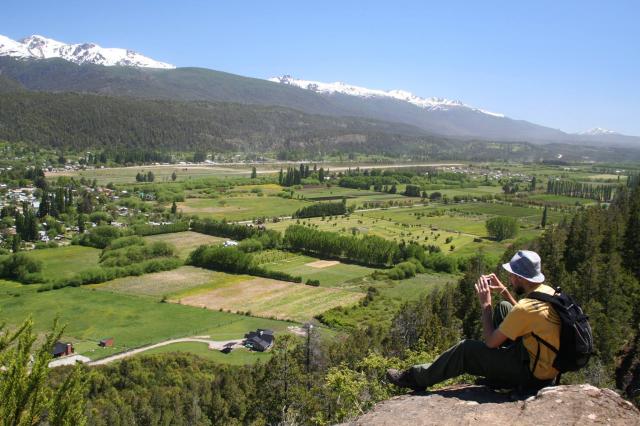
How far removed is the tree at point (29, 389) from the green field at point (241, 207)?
9021cm

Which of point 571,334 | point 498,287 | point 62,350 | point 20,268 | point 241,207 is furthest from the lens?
point 241,207

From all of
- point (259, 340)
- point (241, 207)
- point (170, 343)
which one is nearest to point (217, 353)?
point (259, 340)

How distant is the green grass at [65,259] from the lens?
204ft

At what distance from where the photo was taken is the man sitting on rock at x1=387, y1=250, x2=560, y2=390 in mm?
6816

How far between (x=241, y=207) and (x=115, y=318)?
209ft

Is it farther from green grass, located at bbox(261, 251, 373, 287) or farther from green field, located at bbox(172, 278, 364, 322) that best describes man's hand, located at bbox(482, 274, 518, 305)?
green grass, located at bbox(261, 251, 373, 287)

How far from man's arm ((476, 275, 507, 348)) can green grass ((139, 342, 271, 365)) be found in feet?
109

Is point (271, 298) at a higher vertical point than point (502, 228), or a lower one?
lower

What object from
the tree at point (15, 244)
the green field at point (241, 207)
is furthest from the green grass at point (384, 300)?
the tree at point (15, 244)

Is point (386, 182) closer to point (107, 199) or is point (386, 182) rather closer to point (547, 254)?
point (107, 199)

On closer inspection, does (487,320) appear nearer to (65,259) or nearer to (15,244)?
(65,259)

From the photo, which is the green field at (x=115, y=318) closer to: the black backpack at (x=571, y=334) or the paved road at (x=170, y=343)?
the paved road at (x=170, y=343)

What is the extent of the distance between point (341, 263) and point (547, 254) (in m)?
29.8

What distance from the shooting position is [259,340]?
42.0 meters
